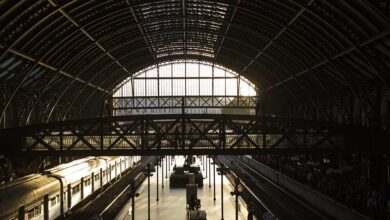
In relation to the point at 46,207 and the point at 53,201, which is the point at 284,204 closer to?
the point at 53,201

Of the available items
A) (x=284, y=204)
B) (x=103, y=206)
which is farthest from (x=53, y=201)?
(x=284, y=204)

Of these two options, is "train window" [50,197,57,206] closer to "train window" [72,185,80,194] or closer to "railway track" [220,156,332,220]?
"train window" [72,185,80,194]

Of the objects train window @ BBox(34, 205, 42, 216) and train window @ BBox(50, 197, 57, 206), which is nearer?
train window @ BBox(34, 205, 42, 216)

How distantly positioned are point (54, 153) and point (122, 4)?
13889 millimetres

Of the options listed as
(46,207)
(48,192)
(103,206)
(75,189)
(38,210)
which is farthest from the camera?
(103,206)

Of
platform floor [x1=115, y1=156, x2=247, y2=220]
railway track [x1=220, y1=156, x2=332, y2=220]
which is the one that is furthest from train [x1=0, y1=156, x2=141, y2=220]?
railway track [x1=220, y1=156, x2=332, y2=220]

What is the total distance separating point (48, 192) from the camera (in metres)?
27.8

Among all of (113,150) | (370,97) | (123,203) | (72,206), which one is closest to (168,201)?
(123,203)

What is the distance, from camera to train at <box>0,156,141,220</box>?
22781 millimetres

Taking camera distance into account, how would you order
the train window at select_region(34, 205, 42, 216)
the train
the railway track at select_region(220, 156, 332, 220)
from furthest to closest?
the railway track at select_region(220, 156, 332, 220) → the train window at select_region(34, 205, 42, 216) → the train

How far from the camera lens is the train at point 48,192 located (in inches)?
897

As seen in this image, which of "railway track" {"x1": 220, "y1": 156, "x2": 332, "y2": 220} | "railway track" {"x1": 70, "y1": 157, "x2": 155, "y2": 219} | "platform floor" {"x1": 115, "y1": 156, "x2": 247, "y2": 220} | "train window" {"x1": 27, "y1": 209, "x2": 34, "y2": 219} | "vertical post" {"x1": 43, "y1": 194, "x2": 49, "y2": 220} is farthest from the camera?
"platform floor" {"x1": 115, "y1": 156, "x2": 247, "y2": 220}

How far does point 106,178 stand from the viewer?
4997cm

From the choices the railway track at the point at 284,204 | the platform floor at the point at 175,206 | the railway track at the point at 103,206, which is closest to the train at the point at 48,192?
the railway track at the point at 103,206
